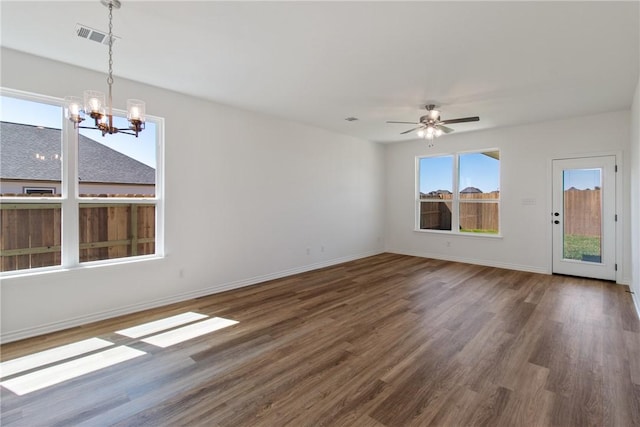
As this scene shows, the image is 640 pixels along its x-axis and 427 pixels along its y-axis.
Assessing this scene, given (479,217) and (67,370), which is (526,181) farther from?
(67,370)

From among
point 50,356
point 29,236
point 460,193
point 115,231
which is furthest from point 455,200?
point 29,236

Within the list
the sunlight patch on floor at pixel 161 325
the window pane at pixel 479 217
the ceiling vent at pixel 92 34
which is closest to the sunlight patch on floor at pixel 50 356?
the sunlight patch on floor at pixel 161 325

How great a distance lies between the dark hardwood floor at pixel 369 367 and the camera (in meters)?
1.96

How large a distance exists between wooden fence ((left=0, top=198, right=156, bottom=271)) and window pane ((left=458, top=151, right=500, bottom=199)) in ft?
20.0

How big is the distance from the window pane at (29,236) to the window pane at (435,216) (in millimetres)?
6748

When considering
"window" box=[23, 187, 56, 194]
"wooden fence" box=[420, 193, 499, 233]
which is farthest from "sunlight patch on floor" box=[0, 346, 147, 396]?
"wooden fence" box=[420, 193, 499, 233]

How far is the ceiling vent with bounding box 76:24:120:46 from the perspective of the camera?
2.56 m

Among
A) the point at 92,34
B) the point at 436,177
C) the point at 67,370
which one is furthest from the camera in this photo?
the point at 436,177

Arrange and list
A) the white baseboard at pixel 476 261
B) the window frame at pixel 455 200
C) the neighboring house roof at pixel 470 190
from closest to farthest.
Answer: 1. the white baseboard at pixel 476 261
2. the window frame at pixel 455 200
3. the neighboring house roof at pixel 470 190

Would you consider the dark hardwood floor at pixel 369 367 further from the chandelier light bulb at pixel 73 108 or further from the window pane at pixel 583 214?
the chandelier light bulb at pixel 73 108

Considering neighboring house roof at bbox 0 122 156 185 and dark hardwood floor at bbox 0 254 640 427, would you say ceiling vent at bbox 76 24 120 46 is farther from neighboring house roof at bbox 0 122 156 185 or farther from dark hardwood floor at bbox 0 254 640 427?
dark hardwood floor at bbox 0 254 640 427

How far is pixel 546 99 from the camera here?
14.1ft

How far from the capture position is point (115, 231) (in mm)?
3719

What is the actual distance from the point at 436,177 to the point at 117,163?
6.26 metres
